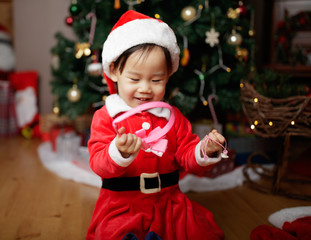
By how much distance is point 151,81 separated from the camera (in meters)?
0.90

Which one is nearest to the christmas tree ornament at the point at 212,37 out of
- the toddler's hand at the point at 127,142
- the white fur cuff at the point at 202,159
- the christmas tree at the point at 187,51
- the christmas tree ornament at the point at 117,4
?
the christmas tree at the point at 187,51

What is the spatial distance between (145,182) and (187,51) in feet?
3.00

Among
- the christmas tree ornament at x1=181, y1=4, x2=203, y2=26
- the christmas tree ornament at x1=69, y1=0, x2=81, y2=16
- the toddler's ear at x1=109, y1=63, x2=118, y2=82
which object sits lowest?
the toddler's ear at x1=109, y1=63, x2=118, y2=82

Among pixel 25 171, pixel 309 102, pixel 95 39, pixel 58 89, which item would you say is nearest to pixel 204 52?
pixel 95 39

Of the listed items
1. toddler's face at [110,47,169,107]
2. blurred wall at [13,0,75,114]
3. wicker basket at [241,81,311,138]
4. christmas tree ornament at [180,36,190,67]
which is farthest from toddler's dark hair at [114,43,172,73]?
blurred wall at [13,0,75,114]

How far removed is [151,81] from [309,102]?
71cm

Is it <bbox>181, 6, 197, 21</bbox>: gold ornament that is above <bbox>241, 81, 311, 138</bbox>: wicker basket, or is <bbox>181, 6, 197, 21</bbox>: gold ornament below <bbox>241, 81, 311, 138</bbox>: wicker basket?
above

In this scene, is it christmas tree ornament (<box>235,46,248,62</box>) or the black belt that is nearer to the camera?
the black belt

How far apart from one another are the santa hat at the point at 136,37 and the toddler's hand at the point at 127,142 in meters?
0.27

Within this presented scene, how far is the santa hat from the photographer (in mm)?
866

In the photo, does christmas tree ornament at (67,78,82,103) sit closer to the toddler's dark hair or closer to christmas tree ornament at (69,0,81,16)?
christmas tree ornament at (69,0,81,16)

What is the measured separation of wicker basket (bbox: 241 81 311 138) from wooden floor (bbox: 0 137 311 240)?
310 mm

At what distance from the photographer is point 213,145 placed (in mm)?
853

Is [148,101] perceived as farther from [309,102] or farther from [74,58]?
[74,58]
